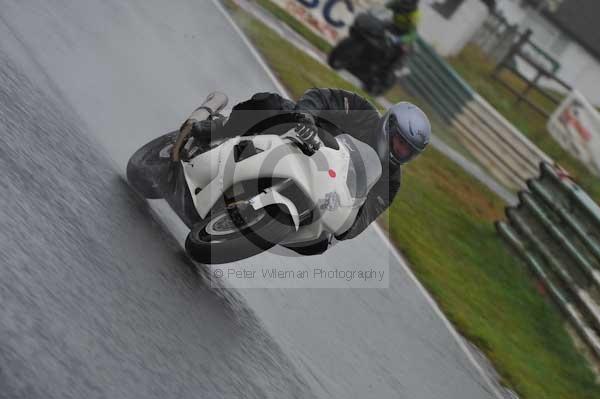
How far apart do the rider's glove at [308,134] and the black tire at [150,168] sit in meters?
1.30

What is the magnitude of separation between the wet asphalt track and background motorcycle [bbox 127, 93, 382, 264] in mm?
432

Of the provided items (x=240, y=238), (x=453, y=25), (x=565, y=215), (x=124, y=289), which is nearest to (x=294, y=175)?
(x=240, y=238)

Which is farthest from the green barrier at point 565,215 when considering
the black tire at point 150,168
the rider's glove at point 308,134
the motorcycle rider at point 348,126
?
the black tire at point 150,168

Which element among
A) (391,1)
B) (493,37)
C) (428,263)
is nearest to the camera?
(428,263)

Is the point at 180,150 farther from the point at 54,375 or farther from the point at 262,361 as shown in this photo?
the point at 54,375

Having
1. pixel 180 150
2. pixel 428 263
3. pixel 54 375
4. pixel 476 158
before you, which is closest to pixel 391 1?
pixel 476 158

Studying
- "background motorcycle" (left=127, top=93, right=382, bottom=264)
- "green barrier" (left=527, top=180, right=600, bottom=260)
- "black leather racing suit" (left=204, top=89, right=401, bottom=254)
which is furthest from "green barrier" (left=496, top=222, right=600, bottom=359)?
"background motorcycle" (left=127, top=93, right=382, bottom=264)

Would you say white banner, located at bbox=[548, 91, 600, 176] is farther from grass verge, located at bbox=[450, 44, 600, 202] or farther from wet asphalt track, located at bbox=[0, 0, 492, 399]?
wet asphalt track, located at bbox=[0, 0, 492, 399]

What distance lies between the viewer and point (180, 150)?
239 inches

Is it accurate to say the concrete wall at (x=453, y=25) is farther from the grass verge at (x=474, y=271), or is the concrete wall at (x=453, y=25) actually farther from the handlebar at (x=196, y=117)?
the handlebar at (x=196, y=117)

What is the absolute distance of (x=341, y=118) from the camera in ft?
21.0

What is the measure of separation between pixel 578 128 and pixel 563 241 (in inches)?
257

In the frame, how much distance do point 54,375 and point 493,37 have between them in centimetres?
1952

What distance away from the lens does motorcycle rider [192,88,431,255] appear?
5.76 meters
